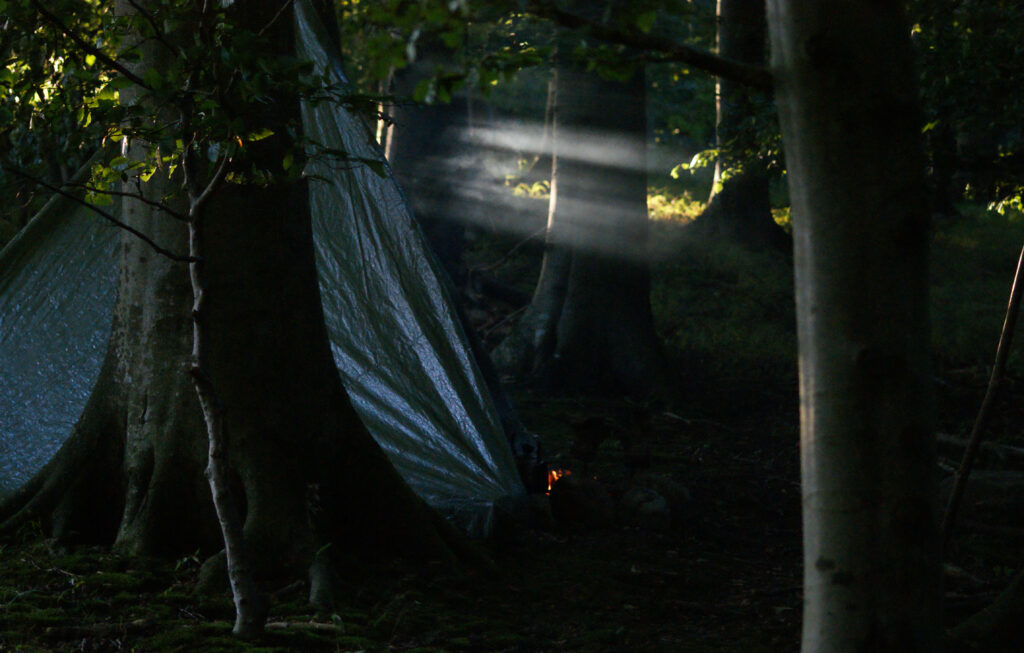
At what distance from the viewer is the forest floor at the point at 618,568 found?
3451mm

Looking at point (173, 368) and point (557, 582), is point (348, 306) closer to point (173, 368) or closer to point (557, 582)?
point (173, 368)

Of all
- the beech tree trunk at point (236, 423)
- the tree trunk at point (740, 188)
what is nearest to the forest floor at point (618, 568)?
the beech tree trunk at point (236, 423)

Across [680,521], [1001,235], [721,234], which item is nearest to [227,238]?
[680,521]

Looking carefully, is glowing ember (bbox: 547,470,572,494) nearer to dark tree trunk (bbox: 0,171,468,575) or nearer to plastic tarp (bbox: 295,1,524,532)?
plastic tarp (bbox: 295,1,524,532)

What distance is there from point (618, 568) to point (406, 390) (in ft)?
5.43

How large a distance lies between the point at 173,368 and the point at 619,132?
19.9 ft

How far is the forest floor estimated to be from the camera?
136 inches

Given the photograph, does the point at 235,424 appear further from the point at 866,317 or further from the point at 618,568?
the point at 866,317

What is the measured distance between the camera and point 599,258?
9070mm

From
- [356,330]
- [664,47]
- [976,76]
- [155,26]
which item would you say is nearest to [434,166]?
[356,330]

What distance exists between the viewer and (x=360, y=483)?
4.27m

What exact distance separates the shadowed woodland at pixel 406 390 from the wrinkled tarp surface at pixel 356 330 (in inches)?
0.8

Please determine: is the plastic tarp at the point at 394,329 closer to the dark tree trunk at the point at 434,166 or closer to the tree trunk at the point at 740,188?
the tree trunk at the point at 740,188

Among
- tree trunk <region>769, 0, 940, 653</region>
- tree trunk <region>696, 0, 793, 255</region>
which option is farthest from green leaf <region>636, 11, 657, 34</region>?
tree trunk <region>696, 0, 793, 255</region>
